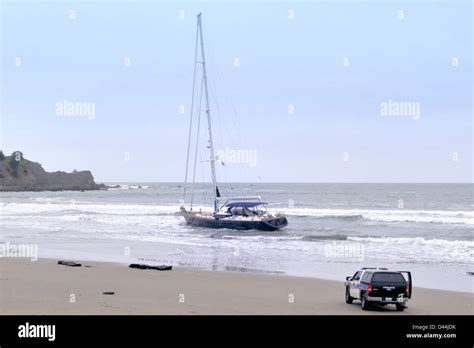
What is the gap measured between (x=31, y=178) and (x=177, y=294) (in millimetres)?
173304

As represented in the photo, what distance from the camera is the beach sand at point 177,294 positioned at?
17328 mm

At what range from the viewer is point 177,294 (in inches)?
789

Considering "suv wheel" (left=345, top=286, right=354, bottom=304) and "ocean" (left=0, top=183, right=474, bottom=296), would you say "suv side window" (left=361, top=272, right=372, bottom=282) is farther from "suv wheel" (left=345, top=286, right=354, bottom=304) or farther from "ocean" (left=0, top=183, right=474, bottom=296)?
"ocean" (left=0, top=183, right=474, bottom=296)

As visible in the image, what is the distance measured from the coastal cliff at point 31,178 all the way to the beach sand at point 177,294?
498 feet

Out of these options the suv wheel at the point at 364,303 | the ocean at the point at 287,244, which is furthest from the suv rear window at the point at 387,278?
the ocean at the point at 287,244

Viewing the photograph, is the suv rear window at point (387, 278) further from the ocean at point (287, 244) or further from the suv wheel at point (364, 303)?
the ocean at point (287, 244)

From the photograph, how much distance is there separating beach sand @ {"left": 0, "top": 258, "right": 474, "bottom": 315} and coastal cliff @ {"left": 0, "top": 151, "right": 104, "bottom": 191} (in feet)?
498

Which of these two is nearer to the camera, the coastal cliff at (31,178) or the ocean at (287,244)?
the ocean at (287,244)
